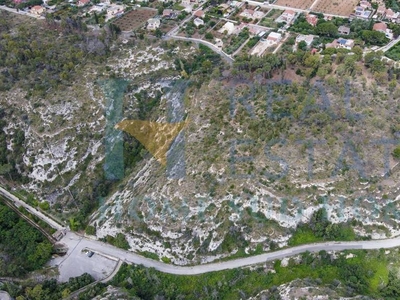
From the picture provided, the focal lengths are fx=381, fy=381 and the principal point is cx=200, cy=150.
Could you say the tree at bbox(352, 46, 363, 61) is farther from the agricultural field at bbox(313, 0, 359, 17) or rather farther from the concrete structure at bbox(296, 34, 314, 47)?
the agricultural field at bbox(313, 0, 359, 17)

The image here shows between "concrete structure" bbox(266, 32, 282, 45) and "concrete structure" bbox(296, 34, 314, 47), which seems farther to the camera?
"concrete structure" bbox(266, 32, 282, 45)

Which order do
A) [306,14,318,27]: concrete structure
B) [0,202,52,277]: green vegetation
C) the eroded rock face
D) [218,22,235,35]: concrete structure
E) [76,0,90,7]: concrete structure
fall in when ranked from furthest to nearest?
1. [76,0,90,7]: concrete structure
2. [306,14,318,27]: concrete structure
3. [218,22,235,35]: concrete structure
4. [0,202,52,277]: green vegetation
5. the eroded rock face

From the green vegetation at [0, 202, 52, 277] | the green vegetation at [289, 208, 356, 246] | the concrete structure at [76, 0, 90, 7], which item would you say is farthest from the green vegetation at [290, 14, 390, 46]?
the green vegetation at [0, 202, 52, 277]

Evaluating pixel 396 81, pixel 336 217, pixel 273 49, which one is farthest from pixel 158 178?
pixel 396 81

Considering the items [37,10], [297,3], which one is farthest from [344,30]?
[37,10]

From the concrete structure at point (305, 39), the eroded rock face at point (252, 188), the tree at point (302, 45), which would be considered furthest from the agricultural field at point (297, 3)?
the eroded rock face at point (252, 188)

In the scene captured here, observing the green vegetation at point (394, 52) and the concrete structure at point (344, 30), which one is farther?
the concrete structure at point (344, 30)

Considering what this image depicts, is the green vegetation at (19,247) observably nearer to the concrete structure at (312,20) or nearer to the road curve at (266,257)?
the road curve at (266,257)
